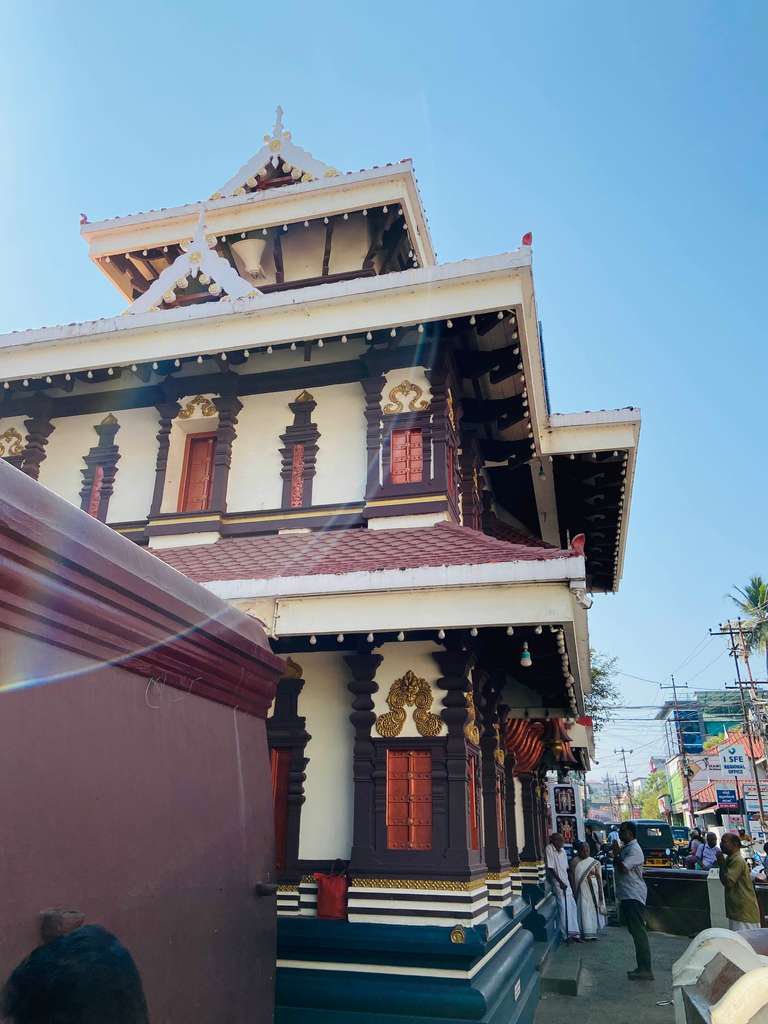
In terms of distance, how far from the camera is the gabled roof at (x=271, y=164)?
11.9 metres

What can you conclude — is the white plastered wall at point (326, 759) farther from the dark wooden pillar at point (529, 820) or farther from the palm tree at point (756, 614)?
the palm tree at point (756, 614)

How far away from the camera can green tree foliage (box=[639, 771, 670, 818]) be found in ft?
364

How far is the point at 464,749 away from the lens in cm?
712

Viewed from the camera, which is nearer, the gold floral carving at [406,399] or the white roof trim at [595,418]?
the gold floral carving at [406,399]

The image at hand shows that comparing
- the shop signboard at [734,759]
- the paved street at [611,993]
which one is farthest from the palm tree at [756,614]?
the paved street at [611,993]

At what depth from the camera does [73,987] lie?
1.84 meters

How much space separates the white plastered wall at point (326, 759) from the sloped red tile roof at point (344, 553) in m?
1.15

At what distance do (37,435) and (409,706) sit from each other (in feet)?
19.8

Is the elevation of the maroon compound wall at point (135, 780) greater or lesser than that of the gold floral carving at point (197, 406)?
lesser

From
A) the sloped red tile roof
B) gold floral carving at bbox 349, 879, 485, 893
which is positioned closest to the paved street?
gold floral carving at bbox 349, 879, 485, 893

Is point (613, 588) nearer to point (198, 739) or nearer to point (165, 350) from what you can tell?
point (165, 350)

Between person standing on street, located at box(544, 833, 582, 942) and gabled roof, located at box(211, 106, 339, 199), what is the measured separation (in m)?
12.3

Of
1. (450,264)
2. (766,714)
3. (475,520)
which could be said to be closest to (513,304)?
(450,264)

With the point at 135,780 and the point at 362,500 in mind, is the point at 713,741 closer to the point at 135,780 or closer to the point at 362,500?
the point at 362,500
